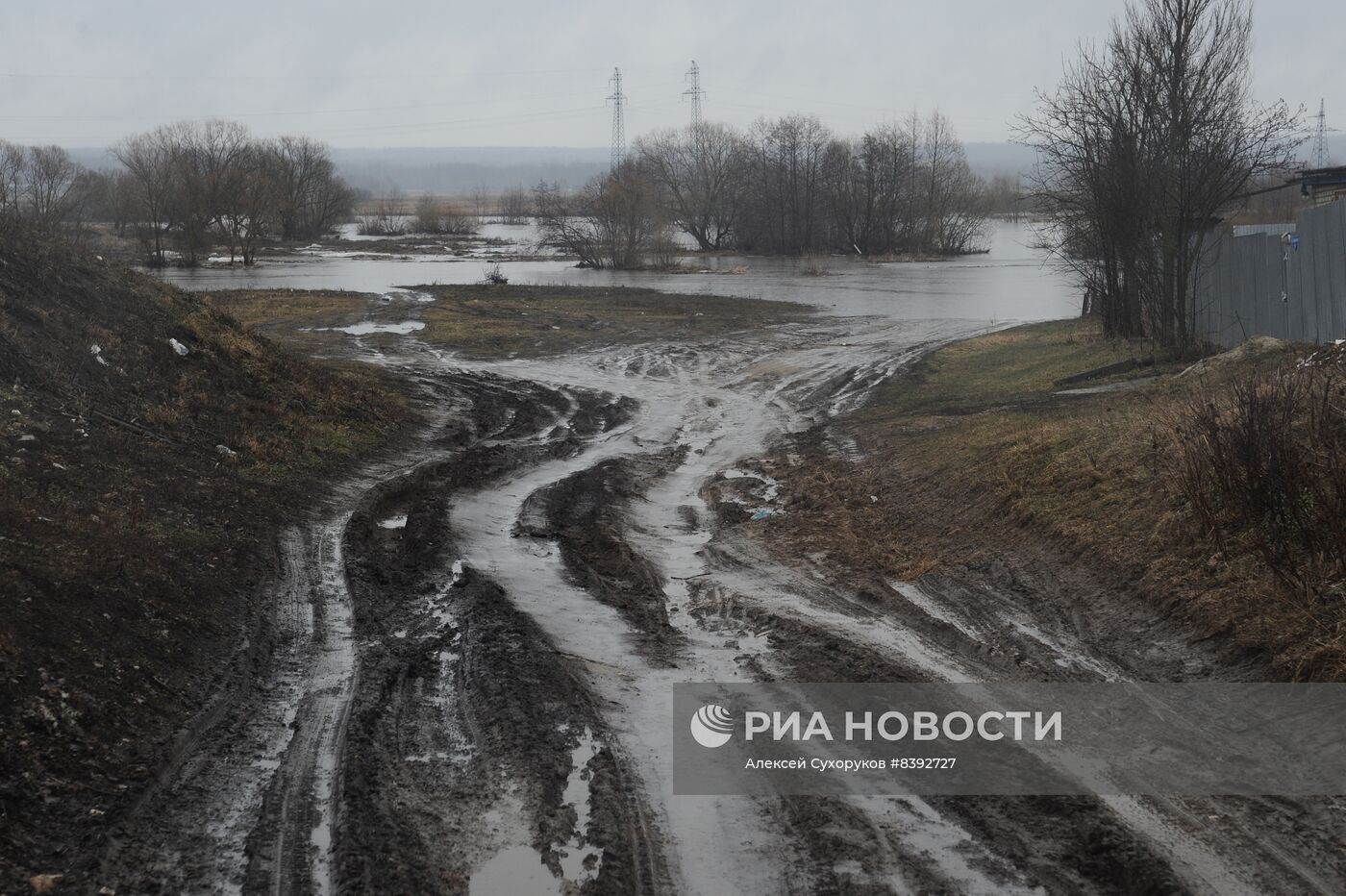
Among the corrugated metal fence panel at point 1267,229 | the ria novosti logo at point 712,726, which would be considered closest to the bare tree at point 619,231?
the corrugated metal fence panel at point 1267,229

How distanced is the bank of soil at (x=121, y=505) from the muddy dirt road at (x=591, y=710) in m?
0.27

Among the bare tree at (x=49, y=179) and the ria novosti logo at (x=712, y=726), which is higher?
the bare tree at (x=49, y=179)

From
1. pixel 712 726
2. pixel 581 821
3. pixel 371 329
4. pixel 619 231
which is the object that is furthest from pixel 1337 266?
pixel 619 231

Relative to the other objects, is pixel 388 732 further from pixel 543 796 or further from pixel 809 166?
pixel 809 166

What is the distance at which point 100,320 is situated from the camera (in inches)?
548

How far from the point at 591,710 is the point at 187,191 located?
64.6m

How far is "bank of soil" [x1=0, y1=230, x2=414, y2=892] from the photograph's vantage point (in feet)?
17.0

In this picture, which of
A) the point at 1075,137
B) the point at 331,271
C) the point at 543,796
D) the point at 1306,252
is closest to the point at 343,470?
the point at 543,796

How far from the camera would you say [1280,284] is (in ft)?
54.3

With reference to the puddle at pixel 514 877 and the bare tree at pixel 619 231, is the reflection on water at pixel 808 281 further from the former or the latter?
the puddle at pixel 514 877

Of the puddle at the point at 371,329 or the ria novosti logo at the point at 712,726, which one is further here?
the puddle at the point at 371,329

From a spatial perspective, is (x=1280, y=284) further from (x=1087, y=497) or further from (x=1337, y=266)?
(x=1087, y=497)

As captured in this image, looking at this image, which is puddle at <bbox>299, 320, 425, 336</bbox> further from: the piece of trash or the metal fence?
the piece of trash

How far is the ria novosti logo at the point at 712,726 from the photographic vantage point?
18.8 ft
